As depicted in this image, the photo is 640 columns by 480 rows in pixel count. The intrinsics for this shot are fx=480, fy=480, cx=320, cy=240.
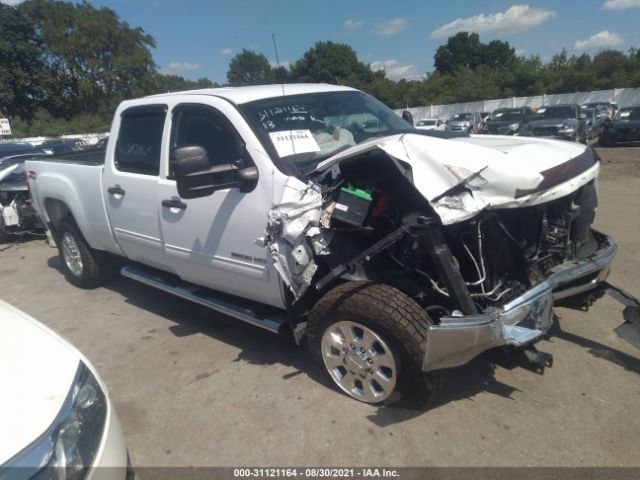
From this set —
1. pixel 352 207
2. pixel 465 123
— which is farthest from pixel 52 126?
pixel 352 207

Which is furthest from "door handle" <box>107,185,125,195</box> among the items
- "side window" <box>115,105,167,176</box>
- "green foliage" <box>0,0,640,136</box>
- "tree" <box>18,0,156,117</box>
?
"tree" <box>18,0,156,117</box>

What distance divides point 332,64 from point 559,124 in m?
41.1

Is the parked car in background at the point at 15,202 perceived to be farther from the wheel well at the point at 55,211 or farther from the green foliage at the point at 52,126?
the green foliage at the point at 52,126

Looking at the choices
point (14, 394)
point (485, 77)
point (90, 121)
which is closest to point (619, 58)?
point (485, 77)

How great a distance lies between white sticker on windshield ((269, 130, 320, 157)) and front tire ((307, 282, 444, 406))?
3.37 ft

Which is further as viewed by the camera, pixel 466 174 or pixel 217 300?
pixel 217 300

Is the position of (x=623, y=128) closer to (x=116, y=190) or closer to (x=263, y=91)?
(x=263, y=91)

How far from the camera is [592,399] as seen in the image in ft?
9.74

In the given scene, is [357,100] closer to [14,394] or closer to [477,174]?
[477,174]

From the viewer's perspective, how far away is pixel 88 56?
47.9 meters

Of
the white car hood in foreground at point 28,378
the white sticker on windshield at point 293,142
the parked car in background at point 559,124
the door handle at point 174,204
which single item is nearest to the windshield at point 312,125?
the white sticker on windshield at point 293,142

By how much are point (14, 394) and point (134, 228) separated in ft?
8.69

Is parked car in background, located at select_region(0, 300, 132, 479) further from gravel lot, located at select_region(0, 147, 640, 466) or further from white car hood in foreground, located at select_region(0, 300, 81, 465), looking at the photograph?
gravel lot, located at select_region(0, 147, 640, 466)

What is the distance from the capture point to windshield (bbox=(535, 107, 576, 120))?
1750 cm
